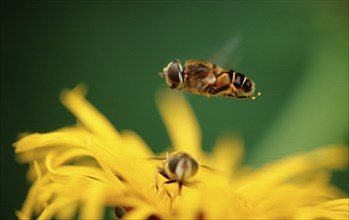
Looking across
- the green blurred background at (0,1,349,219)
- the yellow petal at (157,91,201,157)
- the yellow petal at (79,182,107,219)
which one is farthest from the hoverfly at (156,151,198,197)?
the green blurred background at (0,1,349,219)

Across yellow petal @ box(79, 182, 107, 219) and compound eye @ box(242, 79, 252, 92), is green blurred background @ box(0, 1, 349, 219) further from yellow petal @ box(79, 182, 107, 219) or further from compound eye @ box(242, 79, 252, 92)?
yellow petal @ box(79, 182, 107, 219)

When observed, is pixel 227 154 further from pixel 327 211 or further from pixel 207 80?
pixel 327 211

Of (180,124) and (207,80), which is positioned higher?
(180,124)

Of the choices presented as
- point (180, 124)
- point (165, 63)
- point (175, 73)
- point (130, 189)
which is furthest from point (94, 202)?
point (165, 63)

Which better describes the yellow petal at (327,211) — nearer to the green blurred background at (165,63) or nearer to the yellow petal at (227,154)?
the yellow petal at (227,154)

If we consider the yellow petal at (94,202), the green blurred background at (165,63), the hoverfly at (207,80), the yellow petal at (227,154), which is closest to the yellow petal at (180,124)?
the yellow petal at (227,154)
